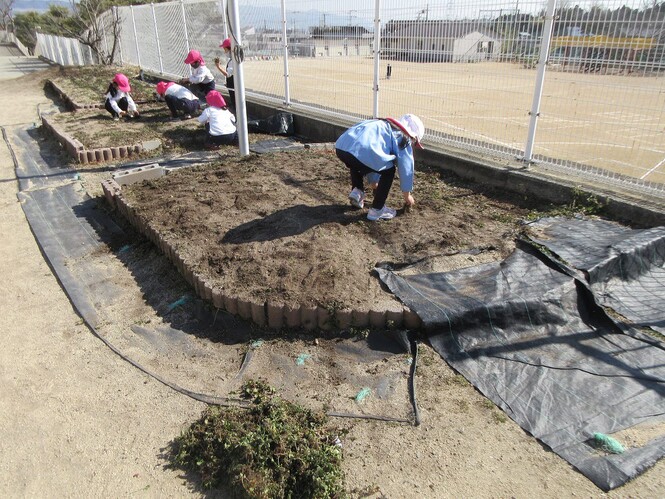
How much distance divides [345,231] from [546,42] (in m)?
2.99

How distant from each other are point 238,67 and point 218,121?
1481mm

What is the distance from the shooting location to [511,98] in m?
7.26

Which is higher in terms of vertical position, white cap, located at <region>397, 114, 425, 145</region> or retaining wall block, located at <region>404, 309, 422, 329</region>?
white cap, located at <region>397, 114, 425, 145</region>

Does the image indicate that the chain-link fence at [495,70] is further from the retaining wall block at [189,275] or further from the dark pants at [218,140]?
the retaining wall block at [189,275]

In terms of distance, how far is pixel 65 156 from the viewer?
25.3 ft

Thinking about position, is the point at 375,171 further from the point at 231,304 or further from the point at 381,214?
the point at 231,304

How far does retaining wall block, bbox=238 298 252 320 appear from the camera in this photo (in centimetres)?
333

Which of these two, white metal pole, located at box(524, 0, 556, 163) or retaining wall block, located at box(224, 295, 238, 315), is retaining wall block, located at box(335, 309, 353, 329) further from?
white metal pole, located at box(524, 0, 556, 163)

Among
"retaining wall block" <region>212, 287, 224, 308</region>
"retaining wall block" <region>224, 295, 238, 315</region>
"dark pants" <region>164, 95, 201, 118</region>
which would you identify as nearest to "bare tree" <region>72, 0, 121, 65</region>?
"dark pants" <region>164, 95, 201, 118</region>

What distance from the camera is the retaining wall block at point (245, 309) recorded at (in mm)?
3328

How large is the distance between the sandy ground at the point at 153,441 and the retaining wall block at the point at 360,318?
46 centimetres

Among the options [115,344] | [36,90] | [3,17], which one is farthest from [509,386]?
[3,17]

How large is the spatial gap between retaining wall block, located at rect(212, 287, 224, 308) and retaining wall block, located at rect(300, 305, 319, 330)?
0.62m

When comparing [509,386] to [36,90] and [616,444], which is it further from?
[36,90]
